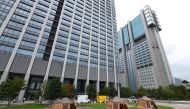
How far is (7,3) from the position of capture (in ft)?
230

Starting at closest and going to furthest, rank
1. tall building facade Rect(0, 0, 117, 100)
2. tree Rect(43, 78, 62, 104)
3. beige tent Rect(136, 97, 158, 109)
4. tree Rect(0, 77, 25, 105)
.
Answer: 1. beige tent Rect(136, 97, 158, 109)
2. tree Rect(0, 77, 25, 105)
3. tree Rect(43, 78, 62, 104)
4. tall building facade Rect(0, 0, 117, 100)

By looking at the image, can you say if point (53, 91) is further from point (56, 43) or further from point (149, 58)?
point (149, 58)

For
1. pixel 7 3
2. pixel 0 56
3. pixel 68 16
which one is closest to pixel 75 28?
pixel 68 16

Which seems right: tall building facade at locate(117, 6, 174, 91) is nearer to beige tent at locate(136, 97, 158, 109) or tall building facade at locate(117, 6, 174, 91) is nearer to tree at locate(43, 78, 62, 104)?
tree at locate(43, 78, 62, 104)

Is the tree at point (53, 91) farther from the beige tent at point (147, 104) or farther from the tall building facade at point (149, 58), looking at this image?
the tall building facade at point (149, 58)

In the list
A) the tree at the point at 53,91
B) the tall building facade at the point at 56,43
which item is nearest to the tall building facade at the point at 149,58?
the tall building facade at the point at 56,43

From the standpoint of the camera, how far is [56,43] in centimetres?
8169

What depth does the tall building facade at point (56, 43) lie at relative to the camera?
217 feet

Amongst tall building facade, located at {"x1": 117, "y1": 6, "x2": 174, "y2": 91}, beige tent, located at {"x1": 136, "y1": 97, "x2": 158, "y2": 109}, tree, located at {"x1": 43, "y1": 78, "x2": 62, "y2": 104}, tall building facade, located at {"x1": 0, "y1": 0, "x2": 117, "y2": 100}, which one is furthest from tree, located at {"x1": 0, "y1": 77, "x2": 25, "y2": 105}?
tall building facade, located at {"x1": 117, "y1": 6, "x2": 174, "y2": 91}

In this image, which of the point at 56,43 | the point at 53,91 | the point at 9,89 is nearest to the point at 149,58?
the point at 56,43

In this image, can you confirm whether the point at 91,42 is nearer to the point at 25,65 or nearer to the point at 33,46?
the point at 33,46

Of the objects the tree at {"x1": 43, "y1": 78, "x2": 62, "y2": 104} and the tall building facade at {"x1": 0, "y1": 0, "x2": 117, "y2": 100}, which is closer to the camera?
the tree at {"x1": 43, "y1": 78, "x2": 62, "y2": 104}

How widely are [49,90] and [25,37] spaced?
125ft

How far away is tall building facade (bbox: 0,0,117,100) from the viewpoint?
217 ft
